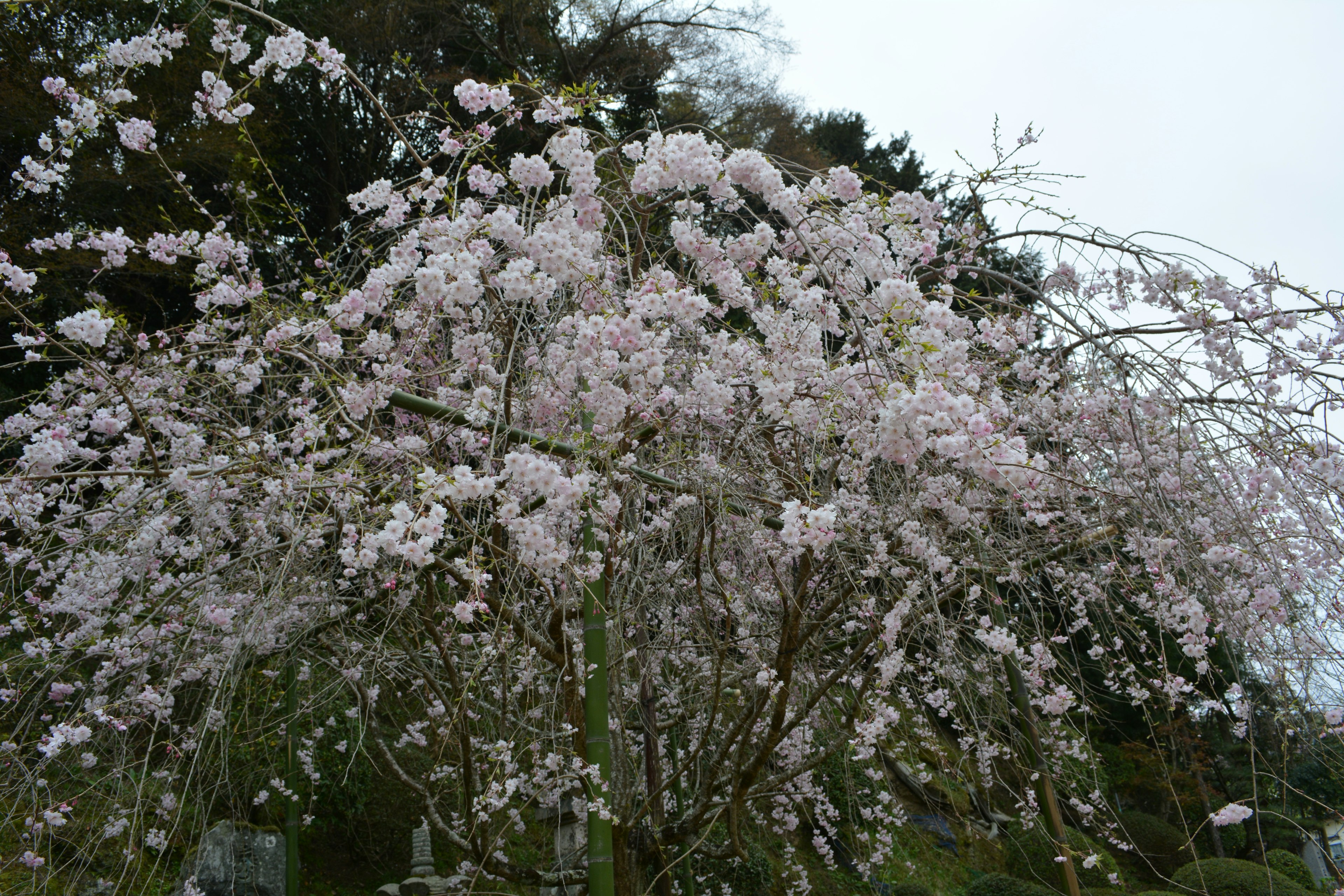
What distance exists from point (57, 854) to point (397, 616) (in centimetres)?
303

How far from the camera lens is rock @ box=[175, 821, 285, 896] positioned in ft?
16.5

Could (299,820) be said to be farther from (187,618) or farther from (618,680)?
(618,680)

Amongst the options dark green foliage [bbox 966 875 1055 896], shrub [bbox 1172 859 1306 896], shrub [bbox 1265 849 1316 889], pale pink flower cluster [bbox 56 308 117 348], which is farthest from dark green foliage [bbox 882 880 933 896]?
pale pink flower cluster [bbox 56 308 117 348]

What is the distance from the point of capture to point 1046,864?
697 cm

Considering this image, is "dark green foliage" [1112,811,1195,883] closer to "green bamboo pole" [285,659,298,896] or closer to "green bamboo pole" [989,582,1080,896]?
"green bamboo pole" [989,582,1080,896]

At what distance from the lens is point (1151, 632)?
305 inches

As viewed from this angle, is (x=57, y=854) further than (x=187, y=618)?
Yes

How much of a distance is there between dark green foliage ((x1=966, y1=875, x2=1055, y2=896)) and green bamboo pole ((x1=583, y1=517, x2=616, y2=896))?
4454 mm

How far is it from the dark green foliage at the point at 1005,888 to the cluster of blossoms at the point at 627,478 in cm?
231

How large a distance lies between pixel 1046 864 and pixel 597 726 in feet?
20.4

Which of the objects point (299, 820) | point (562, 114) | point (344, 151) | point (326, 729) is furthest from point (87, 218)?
point (562, 114)

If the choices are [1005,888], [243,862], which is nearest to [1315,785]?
[1005,888]

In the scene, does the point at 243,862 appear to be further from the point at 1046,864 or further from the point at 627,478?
the point at 1046,864

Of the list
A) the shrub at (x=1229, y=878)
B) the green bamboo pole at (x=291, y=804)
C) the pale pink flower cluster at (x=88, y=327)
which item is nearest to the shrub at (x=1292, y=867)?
the shrub at (x=1229, y=878)
